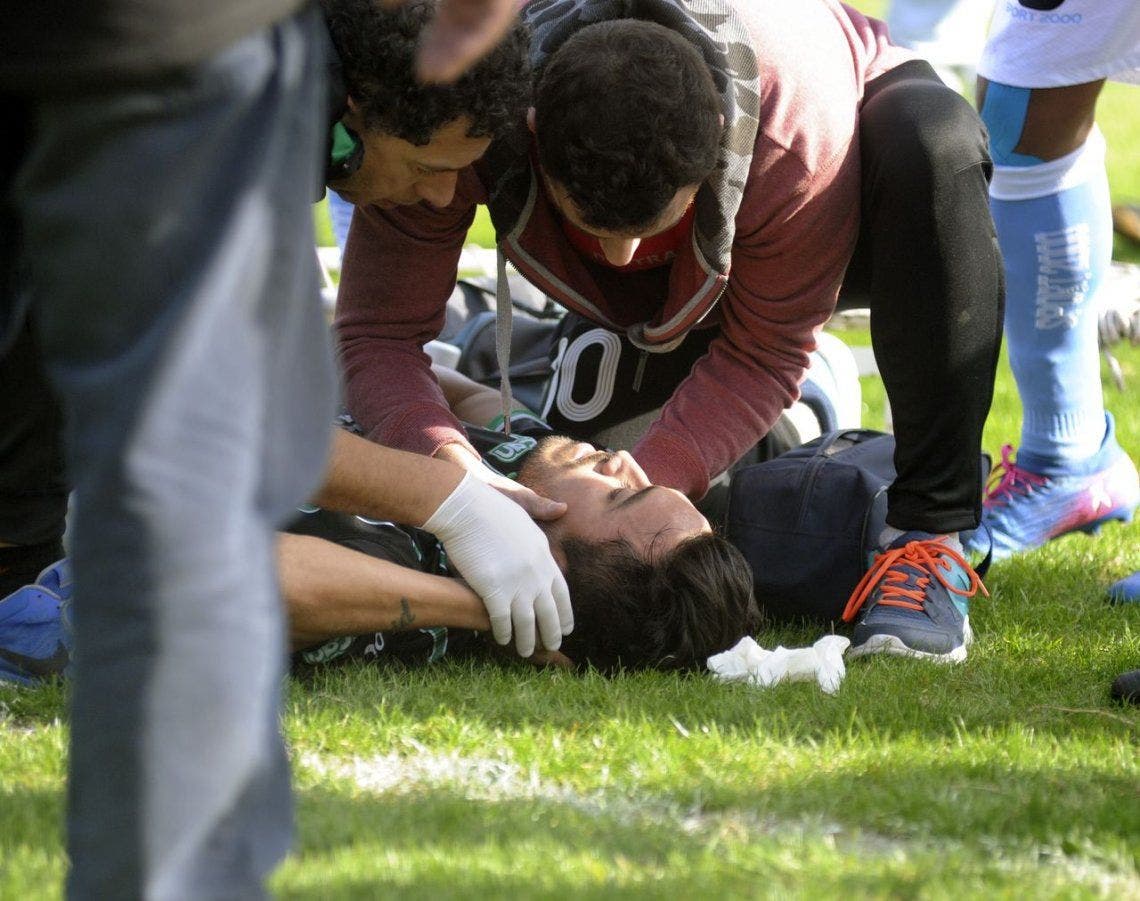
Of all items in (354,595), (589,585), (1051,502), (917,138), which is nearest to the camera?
(354,595)

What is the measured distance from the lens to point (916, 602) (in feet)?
10.0

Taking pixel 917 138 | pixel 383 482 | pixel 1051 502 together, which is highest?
pixel 917 138

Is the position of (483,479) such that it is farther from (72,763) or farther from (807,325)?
(72,763)

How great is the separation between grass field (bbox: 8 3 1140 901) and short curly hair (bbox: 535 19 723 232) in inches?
36.8

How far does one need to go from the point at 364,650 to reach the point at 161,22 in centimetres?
178

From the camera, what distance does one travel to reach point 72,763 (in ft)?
4.27

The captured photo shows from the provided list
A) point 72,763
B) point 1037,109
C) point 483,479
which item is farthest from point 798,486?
point 72,763

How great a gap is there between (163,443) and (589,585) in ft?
5.67

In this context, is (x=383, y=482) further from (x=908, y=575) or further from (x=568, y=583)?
(x=908, y=575)

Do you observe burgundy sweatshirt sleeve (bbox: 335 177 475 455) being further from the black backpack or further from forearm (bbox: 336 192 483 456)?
the black backpack

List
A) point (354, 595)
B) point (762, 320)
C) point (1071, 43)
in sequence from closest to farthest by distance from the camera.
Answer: point (354, 595)
point (762, 320)
point (1071, 43)

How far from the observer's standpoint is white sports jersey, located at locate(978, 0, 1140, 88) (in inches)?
138

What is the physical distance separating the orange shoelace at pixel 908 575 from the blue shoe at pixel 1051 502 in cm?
72

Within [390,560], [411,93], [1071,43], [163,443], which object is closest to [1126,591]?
Result: [1071,43]
